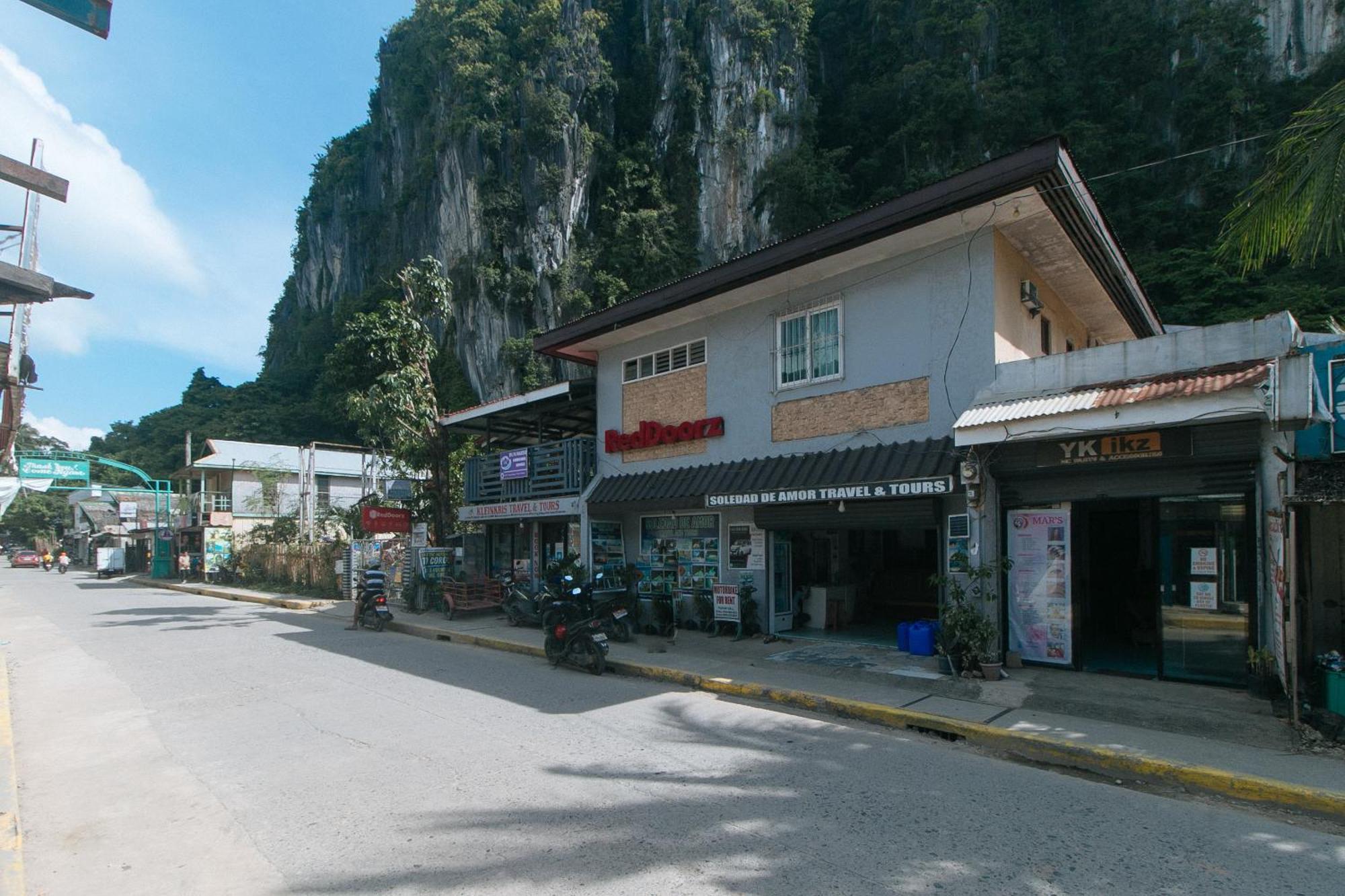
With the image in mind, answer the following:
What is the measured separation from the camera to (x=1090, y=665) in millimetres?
9141

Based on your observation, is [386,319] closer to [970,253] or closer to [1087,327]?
[970,253]

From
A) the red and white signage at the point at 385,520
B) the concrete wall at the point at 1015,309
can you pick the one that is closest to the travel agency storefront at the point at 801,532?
the concrete wall at the point at 1015,309

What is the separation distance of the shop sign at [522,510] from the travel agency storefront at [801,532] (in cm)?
70

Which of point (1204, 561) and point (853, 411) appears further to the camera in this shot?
point (853, 411)

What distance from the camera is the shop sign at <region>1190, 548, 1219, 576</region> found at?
812 cm

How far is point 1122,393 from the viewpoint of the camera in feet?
26.5

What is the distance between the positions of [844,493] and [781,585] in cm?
323

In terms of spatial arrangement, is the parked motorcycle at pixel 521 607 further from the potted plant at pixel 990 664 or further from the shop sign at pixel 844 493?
the potted plant at pixel 990 664

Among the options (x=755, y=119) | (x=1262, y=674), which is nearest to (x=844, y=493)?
(x=1262, y=674)

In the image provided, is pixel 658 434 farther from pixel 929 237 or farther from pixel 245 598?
pixel 245 598

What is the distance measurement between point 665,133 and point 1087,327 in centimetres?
4196

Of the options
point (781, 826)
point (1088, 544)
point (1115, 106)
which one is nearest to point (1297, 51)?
point (1115, 106)

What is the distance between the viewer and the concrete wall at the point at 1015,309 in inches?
379

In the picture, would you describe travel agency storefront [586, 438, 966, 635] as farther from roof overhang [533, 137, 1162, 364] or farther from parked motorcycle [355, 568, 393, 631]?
parked motorcycle [355, 568, 393, 631]
